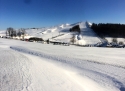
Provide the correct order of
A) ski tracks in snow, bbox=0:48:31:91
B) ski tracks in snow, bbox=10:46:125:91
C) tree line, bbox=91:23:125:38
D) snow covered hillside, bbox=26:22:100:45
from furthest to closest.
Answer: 1. tree line, bbox=91:23:125:38
2. snow covered hillside, bbox=26:22:100:45
3. ski tracks in snow, bbox=10:46:125:91
4. ski tracks in snow, bbox=0:48:31:91

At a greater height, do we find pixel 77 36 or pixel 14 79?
pixel 77 36

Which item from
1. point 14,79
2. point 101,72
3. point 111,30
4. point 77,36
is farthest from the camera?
point 111,30

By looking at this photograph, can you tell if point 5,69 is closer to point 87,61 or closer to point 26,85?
point 26,85

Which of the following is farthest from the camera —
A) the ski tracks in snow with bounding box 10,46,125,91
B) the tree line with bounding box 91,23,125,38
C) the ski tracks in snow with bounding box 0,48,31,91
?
the tree line with bounding box 91,23,125,38

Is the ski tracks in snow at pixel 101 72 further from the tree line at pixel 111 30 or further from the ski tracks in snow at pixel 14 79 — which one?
the tree line at pixel 111 30

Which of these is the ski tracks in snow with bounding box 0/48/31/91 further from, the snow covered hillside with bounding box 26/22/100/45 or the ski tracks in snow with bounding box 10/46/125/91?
the snow covered hillside with bounding box 26/22/100/45

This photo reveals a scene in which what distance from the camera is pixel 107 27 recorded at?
109562 mm

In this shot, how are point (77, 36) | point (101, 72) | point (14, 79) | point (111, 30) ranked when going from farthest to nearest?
point (111, 30) < point (77, 36) < point (101, 72) < point (14, 79)

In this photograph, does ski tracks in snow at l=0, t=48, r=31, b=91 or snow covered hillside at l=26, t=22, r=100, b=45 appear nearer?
ski tracks in snow at l=0, t=48, r=31, b=91

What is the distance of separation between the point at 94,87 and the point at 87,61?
694 centimetres

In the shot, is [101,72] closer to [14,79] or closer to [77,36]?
[14,79]

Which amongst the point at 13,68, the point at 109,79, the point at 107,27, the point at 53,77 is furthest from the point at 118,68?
the point at 107,27

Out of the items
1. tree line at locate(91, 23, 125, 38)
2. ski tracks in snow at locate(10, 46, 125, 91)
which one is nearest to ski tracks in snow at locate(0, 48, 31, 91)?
ski tracks in snow at locate(10, 46, 125, 91)

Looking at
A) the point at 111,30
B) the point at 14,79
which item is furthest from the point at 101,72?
the point at 111,30
